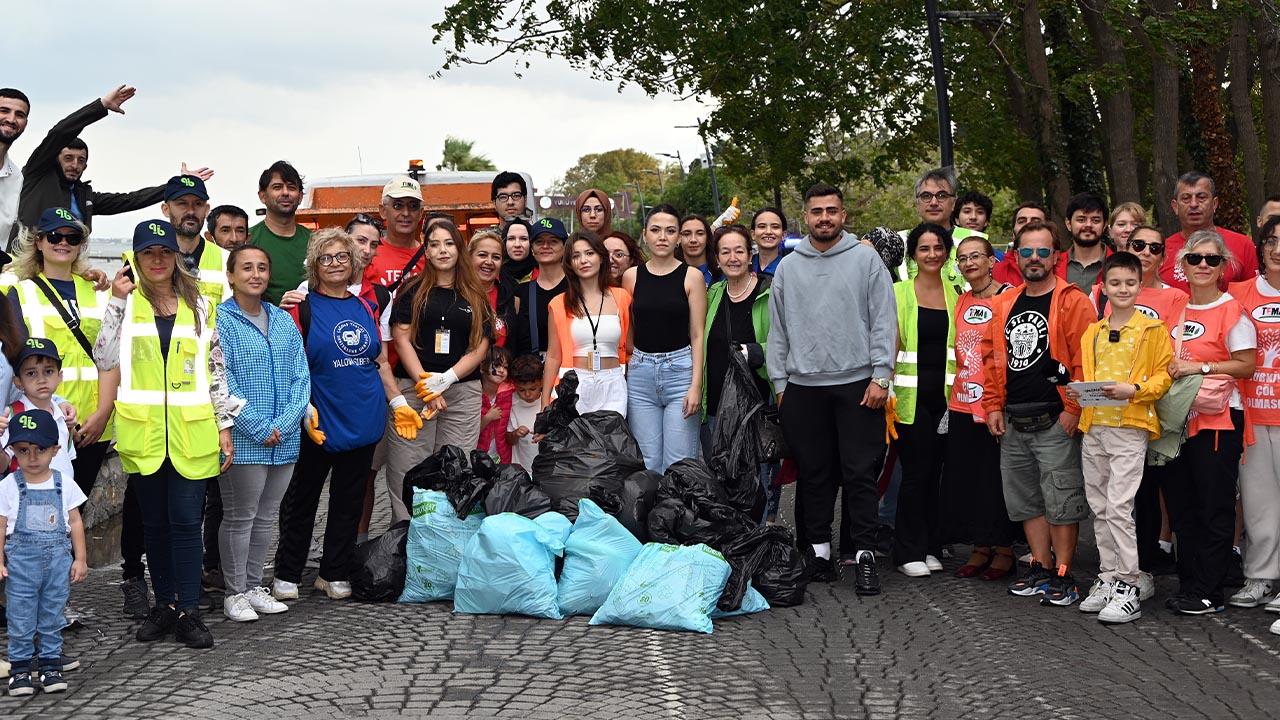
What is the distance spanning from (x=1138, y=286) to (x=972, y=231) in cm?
204

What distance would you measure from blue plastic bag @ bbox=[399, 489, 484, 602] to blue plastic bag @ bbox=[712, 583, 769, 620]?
1239 millimetres

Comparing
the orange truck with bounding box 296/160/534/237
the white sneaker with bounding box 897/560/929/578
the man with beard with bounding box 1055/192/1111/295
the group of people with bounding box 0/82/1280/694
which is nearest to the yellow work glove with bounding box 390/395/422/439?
the group of people with bounding box 0/82/1280/694

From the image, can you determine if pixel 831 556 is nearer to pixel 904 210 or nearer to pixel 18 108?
pixel 18 108

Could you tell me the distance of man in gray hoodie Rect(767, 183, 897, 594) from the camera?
7.13 metres

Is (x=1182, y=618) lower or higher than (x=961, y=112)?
lower

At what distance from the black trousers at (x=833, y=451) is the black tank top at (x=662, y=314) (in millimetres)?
694

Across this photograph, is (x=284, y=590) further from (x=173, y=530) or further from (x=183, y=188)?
(x=183, y=188)

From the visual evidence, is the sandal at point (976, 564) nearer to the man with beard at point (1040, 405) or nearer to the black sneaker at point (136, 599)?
the man with beard at point (1040, 405)

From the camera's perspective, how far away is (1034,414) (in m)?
6.74

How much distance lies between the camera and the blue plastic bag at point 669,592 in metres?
6.10

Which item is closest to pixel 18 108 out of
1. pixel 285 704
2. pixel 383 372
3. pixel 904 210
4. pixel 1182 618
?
pixel 383 372

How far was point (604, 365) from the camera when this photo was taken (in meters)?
7.55

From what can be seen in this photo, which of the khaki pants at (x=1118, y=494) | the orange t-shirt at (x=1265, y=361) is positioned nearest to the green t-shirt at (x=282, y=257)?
the khaki pants at (x=1118, y=494)

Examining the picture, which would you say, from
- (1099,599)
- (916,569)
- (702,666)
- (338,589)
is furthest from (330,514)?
(1099,599)
